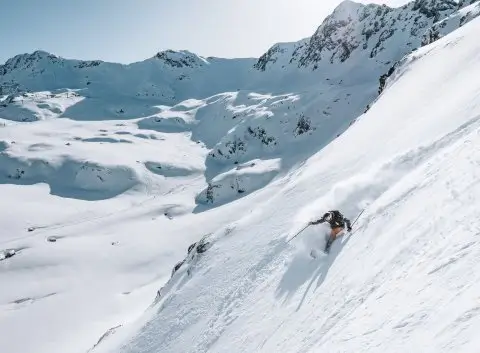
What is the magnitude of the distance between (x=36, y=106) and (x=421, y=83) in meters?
200

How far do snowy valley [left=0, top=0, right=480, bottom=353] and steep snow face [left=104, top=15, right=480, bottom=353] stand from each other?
0.07 metres

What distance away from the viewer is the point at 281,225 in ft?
79.0

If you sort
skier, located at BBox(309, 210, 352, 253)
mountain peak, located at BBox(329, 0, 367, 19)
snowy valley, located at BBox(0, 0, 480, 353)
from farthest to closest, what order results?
mountain peak, located at BBox(329, 0, 367, 19) < skier, located at BBox(309, 210, 352, 253) < snowy valley, located at BBox(0, 0, 480, 353)

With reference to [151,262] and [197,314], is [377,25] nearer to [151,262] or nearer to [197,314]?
[151,262]

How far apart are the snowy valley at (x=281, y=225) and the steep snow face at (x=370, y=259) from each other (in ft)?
0.24

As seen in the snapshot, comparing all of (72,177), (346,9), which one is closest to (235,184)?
(72,177)

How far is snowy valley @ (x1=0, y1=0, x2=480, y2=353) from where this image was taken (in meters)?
10.3

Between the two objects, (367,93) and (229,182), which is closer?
(229,182)

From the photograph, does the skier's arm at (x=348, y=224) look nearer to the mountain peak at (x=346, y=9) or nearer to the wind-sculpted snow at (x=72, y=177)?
the wind-sculpted snow at (x=72, y=177)

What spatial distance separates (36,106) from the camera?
192750 mm

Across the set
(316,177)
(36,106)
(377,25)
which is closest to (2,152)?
(36,106)

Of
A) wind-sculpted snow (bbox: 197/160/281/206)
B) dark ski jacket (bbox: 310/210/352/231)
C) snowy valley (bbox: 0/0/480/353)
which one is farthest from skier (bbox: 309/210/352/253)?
wind-sculpted snow (bbox: 197/160/281/206)

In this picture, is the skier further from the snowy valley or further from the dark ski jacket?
the snowy valley

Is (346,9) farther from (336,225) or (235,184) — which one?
(336,225)
